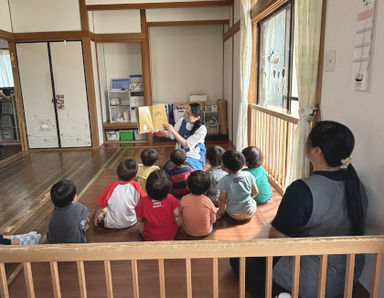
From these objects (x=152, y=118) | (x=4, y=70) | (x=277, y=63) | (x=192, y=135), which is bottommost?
(x=192, y=135)

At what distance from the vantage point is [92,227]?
268cm

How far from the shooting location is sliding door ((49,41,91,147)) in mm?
5594

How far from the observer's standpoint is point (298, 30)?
92.3 inches

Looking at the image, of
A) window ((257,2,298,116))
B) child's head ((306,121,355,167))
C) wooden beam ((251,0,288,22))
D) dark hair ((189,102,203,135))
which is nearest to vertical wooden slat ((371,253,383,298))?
child's head ((306,121,355,167))

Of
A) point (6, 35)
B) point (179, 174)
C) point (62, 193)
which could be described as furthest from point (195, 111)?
point (6, 35)

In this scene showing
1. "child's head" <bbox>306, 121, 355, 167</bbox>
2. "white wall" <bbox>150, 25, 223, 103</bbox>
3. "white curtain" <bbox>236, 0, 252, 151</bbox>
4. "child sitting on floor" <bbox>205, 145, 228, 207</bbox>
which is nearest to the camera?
"child's head" <bbox>306, 121, 355, 167</bbox>

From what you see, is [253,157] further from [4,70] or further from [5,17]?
[4,70]

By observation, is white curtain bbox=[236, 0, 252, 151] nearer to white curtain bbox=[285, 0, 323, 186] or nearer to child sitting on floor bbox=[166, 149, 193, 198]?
child sitting on floor bbox=[166, 149, 193, 198]

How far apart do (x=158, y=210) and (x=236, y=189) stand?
26.7 inches

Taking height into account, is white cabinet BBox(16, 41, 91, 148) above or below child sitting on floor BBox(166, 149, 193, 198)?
above

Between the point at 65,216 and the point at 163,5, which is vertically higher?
the point at 163,5

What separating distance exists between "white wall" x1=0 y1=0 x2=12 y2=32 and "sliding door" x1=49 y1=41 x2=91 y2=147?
0.73 metres

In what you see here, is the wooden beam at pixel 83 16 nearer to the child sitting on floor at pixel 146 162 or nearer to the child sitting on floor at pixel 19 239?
the child sitting on floor at pixel 146 162

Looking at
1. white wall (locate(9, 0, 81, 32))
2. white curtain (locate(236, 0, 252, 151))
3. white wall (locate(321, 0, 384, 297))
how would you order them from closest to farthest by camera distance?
white wall (locate(321, 0, 384, 297)) < white curtain (locate(236, 0, 252, 151)) < white wall (locate(9, 0, 81, 32))
